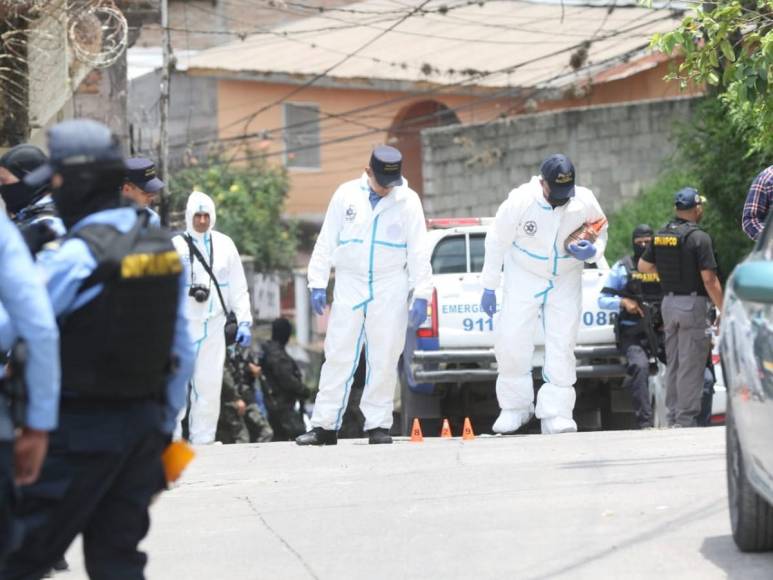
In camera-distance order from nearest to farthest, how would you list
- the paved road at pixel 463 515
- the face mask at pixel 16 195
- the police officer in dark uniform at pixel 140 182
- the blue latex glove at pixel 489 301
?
the paved road at pixel 463 515
the face mask at pixel 16 195
the police officer in dark uniform at pixel 140 182
the blue latex glove at pixel 489 301

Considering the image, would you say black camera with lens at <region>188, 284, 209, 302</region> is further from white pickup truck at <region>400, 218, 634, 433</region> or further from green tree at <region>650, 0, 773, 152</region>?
green tree at <region>650, 0, 773, 152</region>

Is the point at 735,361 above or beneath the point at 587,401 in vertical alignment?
above

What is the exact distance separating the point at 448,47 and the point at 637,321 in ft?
79.4

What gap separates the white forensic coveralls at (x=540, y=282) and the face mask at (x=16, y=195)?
5040 mm

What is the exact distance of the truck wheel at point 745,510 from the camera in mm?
6992

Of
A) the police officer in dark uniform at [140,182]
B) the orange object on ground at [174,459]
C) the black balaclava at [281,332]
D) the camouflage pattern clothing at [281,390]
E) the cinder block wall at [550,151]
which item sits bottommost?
the camouflage pattern clothing at [281,390]

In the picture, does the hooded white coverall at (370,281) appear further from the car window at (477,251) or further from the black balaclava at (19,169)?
the black balaclava at (19,169)

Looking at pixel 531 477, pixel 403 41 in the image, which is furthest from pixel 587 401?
pixel 403 41

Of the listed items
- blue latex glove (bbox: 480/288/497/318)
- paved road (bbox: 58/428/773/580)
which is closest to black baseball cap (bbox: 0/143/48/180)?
paved road (bbox: 58/428/773/580)

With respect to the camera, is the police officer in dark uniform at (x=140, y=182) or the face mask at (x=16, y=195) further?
the police officer in dark uniform at (x=140, y=182)

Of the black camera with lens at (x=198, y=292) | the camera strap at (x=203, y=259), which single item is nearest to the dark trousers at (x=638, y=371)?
the camera strap at (x=203, y=259)

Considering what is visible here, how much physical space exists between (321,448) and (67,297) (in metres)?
6.66

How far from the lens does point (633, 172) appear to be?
89.2 feet

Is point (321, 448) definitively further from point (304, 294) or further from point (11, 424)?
point (304, 294)
